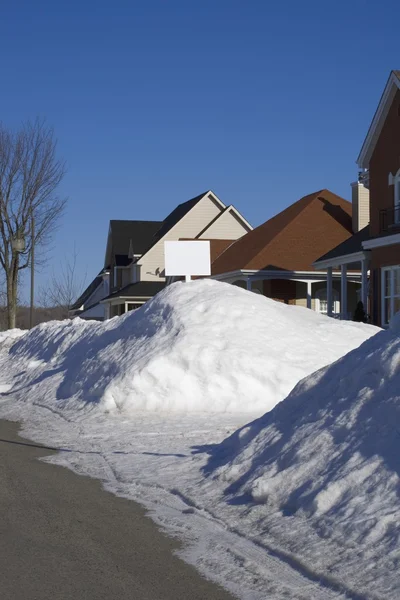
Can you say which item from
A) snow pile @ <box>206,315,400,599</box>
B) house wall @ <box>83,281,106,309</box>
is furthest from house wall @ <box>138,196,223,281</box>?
snow pile @ <box>206,315,400,599</box>

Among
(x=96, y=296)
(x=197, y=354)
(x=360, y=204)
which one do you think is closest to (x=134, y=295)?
(x=360, y=204)

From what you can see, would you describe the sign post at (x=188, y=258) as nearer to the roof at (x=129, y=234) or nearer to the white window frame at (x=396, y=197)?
the white window frame at (x=396, y=197)

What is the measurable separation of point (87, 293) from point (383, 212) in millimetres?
41475

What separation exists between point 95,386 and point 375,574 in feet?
34.4

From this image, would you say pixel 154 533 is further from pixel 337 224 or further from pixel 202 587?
pixel 337 224

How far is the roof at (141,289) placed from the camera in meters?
47.2

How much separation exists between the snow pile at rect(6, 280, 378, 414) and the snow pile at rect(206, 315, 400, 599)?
520 centimetres

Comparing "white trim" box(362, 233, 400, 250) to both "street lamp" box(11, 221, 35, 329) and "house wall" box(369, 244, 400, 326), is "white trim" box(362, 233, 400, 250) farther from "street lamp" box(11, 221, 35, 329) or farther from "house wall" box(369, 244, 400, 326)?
"street lamp" box(11, 221, 35, 329)

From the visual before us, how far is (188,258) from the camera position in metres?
19.6

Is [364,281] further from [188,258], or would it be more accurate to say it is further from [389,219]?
[188,258]

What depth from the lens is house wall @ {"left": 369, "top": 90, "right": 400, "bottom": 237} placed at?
26.9 metres

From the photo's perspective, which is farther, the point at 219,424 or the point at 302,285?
the point at 302,285

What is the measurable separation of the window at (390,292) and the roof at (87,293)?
39556 millimetres

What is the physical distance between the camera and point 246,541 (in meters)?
6.34
